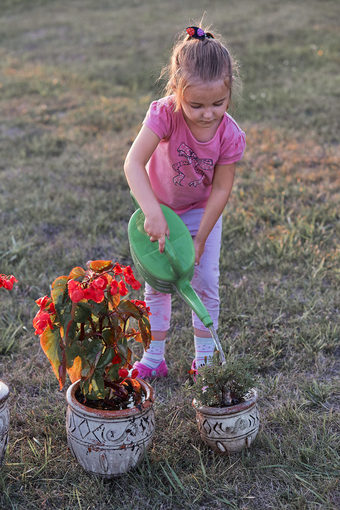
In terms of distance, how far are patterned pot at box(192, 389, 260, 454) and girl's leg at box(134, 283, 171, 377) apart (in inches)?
20.6

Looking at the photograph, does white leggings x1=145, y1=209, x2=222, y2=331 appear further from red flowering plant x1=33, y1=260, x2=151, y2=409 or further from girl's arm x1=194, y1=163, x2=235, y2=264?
red flowering plant x1=33, y1=260, x2=151, y2=409

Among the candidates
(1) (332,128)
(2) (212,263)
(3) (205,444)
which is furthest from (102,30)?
(3) (205,444)

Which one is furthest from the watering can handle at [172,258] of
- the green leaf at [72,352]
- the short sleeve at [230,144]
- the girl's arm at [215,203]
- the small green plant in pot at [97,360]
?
the short sleeve at [230,144]

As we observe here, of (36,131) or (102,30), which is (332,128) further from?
(102,30)

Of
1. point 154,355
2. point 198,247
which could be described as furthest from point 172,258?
point 154,355

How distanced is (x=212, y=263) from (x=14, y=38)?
9.38 metres

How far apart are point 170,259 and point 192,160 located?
50 cm

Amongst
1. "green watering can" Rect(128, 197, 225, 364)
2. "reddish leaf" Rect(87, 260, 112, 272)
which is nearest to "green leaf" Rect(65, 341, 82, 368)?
"reddish leaf" Rect(87, 260, 112, 272)

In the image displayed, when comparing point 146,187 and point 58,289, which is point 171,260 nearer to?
point 146,187

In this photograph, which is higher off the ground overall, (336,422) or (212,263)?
(212,263)

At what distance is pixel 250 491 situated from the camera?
1732 mm

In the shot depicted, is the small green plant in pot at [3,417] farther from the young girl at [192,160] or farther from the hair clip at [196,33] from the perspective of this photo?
the hair clip at [196,33]

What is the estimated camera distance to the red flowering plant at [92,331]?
173 cm

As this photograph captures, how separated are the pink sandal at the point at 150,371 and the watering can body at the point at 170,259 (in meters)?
0.53
